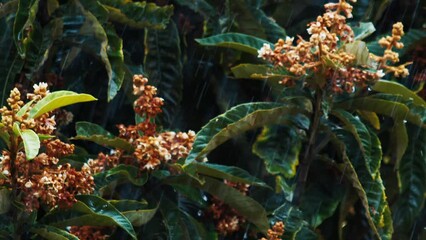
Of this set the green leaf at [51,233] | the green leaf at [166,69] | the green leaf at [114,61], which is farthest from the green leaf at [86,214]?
the green leaf at [166,69]

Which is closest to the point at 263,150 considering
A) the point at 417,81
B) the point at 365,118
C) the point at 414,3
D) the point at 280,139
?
the point at 280,139

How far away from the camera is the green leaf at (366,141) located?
4.31 m

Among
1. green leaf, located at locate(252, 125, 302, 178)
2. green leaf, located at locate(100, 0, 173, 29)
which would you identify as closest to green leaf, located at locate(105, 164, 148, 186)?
green leaf, located at locate(252, 125, 302, 178)

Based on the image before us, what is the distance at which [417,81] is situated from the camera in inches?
203

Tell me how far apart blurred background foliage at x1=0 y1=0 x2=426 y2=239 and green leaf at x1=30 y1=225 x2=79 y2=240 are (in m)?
0.71

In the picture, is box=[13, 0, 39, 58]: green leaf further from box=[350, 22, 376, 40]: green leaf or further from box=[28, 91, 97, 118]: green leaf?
box=[350, 22, 376, 40]: green leaf

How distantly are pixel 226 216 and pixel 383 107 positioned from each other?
2.41ft

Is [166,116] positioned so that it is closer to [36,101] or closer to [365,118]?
[365,118]

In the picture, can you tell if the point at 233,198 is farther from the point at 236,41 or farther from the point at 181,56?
the point at 181,56

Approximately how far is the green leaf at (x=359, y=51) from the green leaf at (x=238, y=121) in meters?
0.30

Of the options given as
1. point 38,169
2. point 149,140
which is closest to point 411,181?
point 149,140

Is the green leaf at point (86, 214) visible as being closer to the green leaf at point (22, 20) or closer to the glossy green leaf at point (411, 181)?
the green leaf at point (22, 20)

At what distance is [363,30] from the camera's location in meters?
4.73

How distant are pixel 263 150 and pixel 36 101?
45.1 inches
